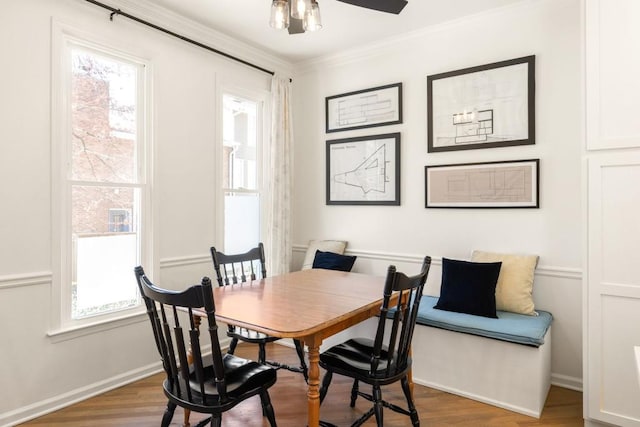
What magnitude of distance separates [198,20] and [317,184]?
1.91 m

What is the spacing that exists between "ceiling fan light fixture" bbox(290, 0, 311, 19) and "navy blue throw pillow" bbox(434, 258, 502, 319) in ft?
6.71

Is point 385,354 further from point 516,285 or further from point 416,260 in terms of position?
point 416,260

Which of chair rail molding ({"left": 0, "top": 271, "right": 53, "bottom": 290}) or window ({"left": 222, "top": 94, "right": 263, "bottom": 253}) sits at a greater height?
window ({"left": 222, "top": 94, "right": 263, "bottom": 253})

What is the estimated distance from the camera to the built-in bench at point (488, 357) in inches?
97.9

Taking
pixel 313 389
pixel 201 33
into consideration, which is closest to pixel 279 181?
pixel 201 33

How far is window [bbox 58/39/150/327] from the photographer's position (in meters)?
2.64

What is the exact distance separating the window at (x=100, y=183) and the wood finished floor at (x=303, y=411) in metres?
0.58

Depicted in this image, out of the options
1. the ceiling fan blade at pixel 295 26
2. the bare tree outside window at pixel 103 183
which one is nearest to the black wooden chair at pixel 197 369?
the bare tree outside window at pixel 103 183

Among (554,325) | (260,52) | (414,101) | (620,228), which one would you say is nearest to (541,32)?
(414,101)

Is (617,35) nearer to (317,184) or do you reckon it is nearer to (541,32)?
(541,32)

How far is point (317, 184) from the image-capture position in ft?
14.0

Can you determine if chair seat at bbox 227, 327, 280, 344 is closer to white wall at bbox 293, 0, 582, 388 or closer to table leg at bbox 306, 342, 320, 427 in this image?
table leg at bbox 306, 342, 320, 427

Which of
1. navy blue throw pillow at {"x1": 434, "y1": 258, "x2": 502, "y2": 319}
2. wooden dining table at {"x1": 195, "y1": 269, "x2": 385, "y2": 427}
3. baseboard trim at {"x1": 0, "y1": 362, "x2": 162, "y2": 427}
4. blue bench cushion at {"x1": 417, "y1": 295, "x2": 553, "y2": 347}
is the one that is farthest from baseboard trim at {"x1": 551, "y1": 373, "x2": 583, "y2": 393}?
baseboard trim at {"x1": 0, "y1": 362, "x2": 162, "y2": 427}

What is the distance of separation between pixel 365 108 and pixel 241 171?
4.53 ft
